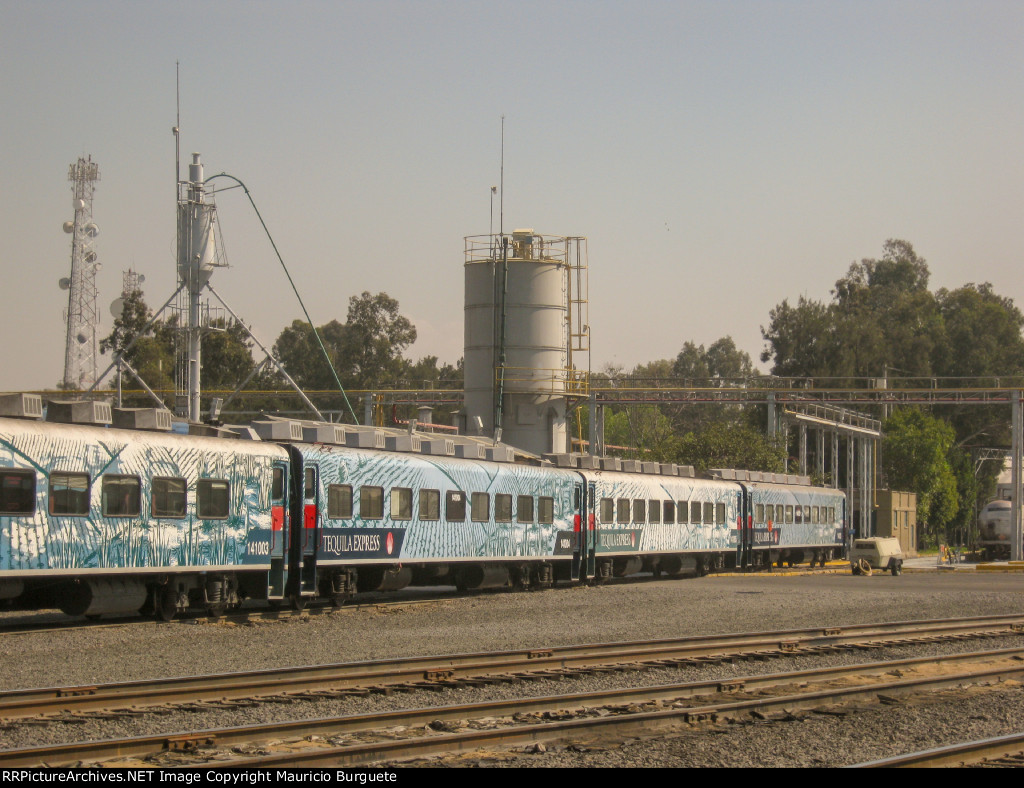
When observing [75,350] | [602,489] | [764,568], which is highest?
[75,350]

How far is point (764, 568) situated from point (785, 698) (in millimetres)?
35611

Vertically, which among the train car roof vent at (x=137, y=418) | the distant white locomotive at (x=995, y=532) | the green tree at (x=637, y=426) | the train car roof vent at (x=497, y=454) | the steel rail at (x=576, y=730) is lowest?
the distant white locomotive at (x=995, y=532)

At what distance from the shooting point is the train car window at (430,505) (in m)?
26.3

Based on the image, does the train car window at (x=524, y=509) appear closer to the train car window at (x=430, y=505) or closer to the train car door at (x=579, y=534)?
the train car door at (x=579, y=534)

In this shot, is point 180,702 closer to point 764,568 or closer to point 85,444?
point 85,444

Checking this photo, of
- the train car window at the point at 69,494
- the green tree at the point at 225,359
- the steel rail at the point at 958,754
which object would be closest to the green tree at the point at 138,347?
the green tree at the point at 225,359

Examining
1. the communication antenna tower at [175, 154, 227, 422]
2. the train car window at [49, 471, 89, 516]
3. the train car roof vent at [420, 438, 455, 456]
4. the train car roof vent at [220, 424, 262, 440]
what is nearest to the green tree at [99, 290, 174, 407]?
the communication antenna tower at [175, 154, 227, 422]

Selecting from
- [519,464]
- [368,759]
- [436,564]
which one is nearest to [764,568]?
[519,464]

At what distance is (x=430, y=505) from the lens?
26625 mm

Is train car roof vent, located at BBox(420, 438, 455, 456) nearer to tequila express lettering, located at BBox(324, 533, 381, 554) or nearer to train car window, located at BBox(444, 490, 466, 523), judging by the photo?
train car window, located at BBox(444, 490, 466, 523)

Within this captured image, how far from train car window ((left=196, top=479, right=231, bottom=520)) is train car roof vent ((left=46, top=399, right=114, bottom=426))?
2.27 metres

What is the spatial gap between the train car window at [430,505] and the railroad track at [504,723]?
12257 mm

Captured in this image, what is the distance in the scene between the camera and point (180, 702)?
12.4 meters

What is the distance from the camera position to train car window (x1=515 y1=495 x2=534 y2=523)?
29969mm
